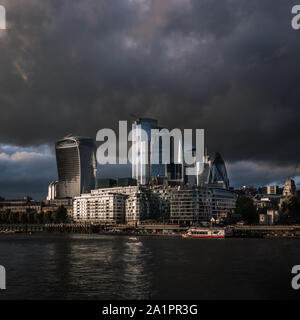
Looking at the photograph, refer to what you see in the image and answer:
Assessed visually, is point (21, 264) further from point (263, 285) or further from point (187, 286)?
point (263, 285)

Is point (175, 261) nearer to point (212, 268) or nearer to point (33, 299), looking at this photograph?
point (212, 268)

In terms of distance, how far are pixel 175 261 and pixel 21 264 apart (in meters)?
33.0

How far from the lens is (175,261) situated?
303 ft

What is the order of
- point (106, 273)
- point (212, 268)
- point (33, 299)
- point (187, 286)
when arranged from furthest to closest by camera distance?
1. point (212, 268)
2. point (106, 273)
3. point (187, 286)
4. point (33, 299)

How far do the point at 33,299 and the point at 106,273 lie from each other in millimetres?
22026

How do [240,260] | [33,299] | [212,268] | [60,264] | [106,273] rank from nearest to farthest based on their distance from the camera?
1. [33,299]
2. [106,273]
3. [212,268]
4. [60,264]
5. [240,260]
